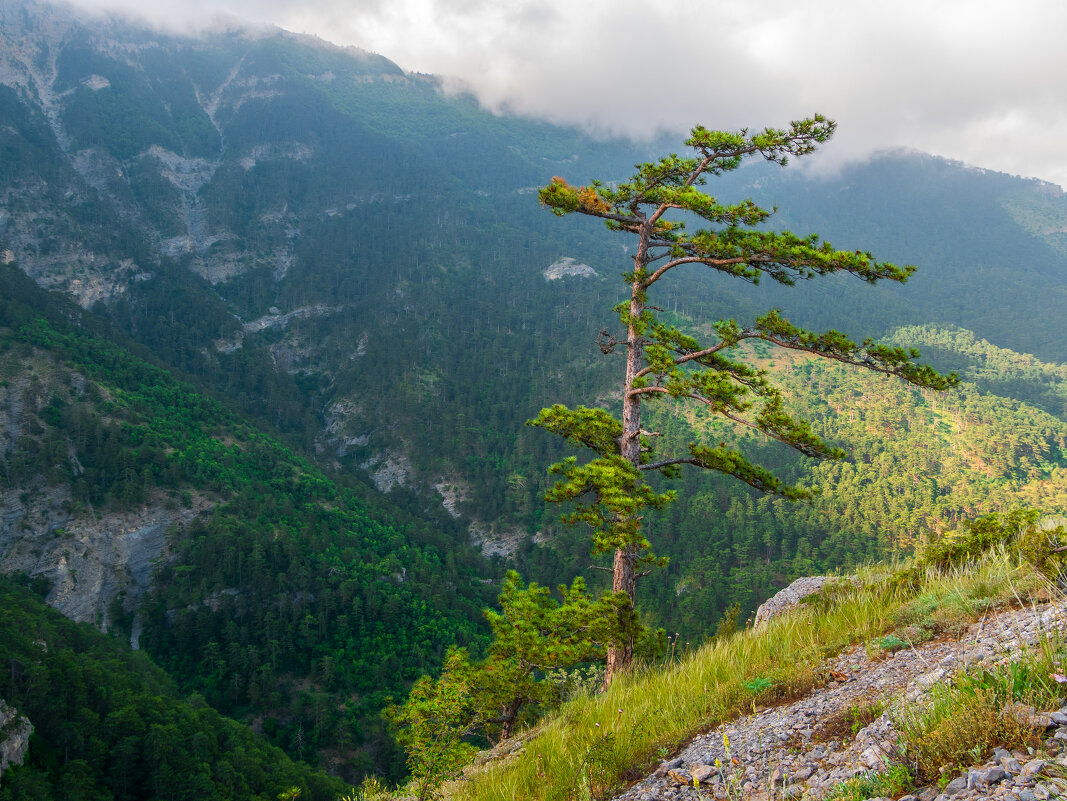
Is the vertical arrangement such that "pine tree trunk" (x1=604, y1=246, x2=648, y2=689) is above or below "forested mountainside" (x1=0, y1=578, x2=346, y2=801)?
above

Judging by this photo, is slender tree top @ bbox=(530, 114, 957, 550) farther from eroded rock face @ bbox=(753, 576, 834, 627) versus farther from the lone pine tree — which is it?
eroded rock face @ bbox=(753, 576, 834, 627)

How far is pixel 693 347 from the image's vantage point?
32.7 ft

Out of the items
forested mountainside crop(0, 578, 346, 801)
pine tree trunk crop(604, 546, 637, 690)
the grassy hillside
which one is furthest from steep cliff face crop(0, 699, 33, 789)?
the grassy hillside

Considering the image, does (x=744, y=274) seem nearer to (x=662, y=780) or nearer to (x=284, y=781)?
(x=662, y=780)

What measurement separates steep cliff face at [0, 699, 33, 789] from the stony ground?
44.3 metres

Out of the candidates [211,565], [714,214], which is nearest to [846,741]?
[714,214]

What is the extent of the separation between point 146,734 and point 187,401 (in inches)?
2869

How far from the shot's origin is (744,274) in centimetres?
966

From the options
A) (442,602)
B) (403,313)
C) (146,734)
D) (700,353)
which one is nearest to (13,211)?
(403,313)

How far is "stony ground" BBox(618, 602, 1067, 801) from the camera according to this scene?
2207 millimetres

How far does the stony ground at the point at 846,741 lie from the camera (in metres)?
2.21

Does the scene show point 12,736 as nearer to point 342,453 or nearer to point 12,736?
point 12,736

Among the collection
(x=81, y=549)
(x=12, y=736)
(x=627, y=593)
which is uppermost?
(x=627, y=593)

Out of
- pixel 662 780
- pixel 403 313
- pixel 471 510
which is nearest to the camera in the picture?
pixel 662 780
